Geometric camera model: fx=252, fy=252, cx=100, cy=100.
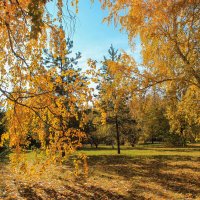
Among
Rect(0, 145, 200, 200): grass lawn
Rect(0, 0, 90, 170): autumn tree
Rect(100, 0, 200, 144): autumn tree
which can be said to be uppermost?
Rect(100, 0, 200, 144): autumn tree

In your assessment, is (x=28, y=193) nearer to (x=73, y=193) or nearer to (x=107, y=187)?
(x=73, y=193)

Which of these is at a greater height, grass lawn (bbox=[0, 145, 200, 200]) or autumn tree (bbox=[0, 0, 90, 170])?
autumn tree (bbox=[0, 0, 90, 170])

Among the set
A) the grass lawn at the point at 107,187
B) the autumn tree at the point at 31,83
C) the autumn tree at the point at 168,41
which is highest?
the autumn tree at the point at 168,41

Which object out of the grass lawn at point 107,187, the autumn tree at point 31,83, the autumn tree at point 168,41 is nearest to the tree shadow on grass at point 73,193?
the grass lawn at point 107,187

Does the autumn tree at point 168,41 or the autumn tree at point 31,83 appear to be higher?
the autumn tree at point 168,41

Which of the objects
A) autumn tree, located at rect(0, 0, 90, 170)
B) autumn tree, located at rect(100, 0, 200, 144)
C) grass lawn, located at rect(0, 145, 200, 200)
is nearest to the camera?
autumn tree, located at rect(0, 0, 90, 170)

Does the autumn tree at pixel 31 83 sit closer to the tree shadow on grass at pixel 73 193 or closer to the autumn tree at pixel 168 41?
the autumn tree at pixel 168 41

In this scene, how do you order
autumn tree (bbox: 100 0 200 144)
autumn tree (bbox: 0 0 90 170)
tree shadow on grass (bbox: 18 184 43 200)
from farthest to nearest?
tree shadow on grass (bbox: 18 184 43 200)
autumn tree (bbox: 100 0 200 144)
autumn tree (bbox: 0 0 90 170)

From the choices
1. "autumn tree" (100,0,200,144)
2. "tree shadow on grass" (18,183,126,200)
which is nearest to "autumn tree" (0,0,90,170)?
"autumn tree" (100,0,200,144)

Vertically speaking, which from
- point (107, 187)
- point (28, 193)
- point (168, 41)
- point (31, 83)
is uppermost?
point (168, 41)

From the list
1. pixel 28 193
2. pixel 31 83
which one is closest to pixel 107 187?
pixel 28 193

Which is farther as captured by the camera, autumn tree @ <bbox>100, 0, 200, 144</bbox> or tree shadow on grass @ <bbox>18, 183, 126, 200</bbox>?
tree shadow on grass @ <bbox>18, 183, 126, 200</bbox>

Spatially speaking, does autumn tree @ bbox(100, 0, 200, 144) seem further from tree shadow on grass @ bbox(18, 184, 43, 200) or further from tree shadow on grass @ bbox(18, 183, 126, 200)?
tree shadow on grass @ bbox(18, 184, 43, 200)

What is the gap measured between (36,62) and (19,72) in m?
0.22
